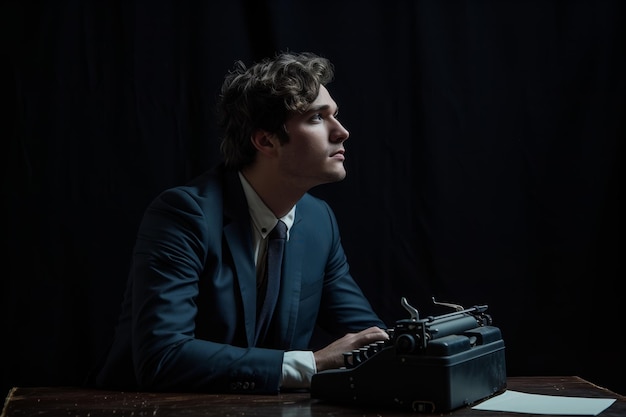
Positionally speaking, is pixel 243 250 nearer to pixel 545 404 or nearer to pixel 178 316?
pixel 178 316

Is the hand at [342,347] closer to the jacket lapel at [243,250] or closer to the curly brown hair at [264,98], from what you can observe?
the jacket lapel at [243,250]

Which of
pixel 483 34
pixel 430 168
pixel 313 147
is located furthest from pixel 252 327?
pixel 483 34

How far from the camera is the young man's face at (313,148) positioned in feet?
11.0

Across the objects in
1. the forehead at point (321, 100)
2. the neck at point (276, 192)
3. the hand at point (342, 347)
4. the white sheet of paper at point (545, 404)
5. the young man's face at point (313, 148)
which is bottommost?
the white sheet of paper at point (545, 404)

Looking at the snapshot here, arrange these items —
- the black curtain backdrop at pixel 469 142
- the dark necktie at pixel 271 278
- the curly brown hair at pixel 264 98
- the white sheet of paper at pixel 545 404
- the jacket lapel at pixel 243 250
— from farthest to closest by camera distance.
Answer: the black curtain backdrop at pixel 469 142
the curly brown hair at pixel 264 98
the dark necktie at pixel 271 278
the jacket lapel at pixel 243 250
the white sheet of paper at pixel 545 404

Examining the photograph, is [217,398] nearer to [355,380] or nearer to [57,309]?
[355,380]

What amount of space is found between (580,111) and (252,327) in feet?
7.01

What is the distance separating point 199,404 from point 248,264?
76cm

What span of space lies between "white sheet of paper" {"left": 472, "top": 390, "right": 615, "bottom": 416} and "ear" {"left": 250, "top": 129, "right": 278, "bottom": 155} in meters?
1.41

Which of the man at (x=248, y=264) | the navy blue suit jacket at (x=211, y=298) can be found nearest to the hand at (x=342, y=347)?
the man at (x=248, y=264)

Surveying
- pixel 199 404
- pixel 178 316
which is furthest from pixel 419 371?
pixel 178 316

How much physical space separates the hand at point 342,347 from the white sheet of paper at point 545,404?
1.49 ft

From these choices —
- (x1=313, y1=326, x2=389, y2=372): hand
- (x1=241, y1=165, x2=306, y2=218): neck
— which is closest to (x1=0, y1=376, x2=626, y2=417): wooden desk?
(x1=313, y1=326, x2=389, y2=372): hand

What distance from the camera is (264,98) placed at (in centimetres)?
346
